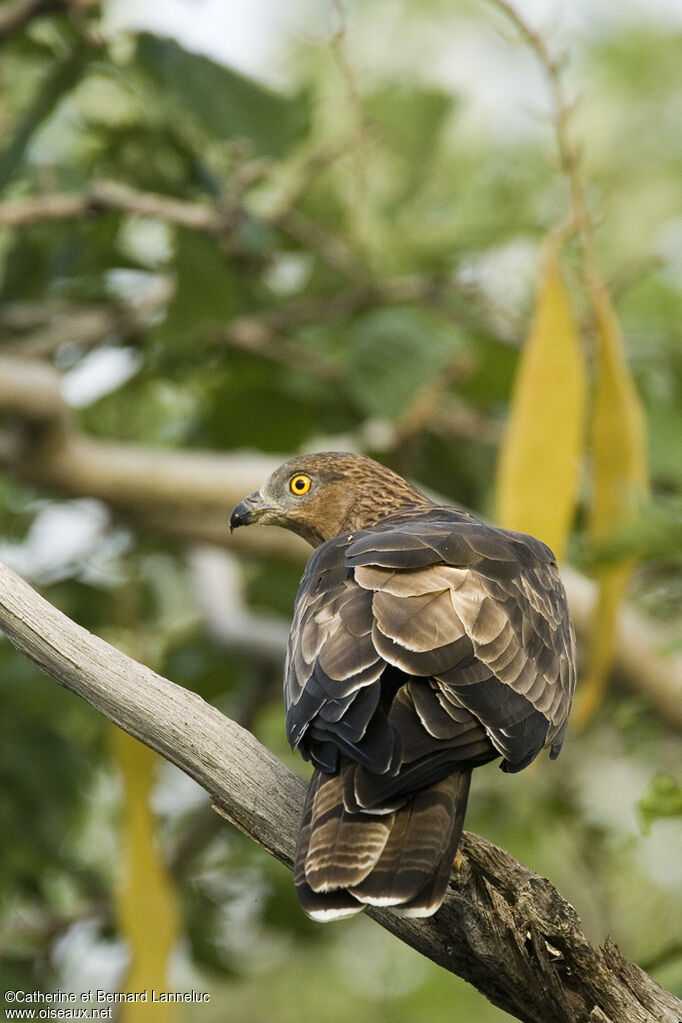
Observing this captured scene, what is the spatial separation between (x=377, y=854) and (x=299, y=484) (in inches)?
87.4

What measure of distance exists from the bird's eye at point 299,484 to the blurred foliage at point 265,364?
1084mm

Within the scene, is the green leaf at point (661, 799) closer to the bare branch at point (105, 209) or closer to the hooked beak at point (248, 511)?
the hooked beak at point (248, 511)

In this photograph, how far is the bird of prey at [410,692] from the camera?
9.15 ft

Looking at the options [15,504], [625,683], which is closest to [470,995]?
[625,683]

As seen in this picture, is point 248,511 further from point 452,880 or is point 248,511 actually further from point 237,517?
point 452,880

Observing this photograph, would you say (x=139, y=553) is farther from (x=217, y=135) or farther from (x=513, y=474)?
(x=513, y=474)

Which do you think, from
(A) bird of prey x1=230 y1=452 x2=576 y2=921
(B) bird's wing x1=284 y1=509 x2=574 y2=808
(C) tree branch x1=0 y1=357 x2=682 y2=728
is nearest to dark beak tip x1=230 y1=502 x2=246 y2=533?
(A) bird of prey x1=230 y1=452 x2=576 y2=921

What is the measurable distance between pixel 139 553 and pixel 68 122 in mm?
2258

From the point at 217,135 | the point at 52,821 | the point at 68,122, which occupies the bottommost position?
the point at 52,821

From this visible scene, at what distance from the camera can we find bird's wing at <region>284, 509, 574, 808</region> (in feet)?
9.54

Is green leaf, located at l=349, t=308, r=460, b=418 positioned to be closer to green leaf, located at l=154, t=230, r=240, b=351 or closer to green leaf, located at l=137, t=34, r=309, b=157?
green leaf, located at l=154, t=230, r=240, b=351

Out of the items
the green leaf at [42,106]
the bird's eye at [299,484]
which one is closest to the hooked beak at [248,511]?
the bird's eye at [299,484]

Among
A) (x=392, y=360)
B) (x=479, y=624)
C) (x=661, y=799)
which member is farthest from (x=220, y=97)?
(x=661, y=799)

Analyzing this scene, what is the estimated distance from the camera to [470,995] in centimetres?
862
